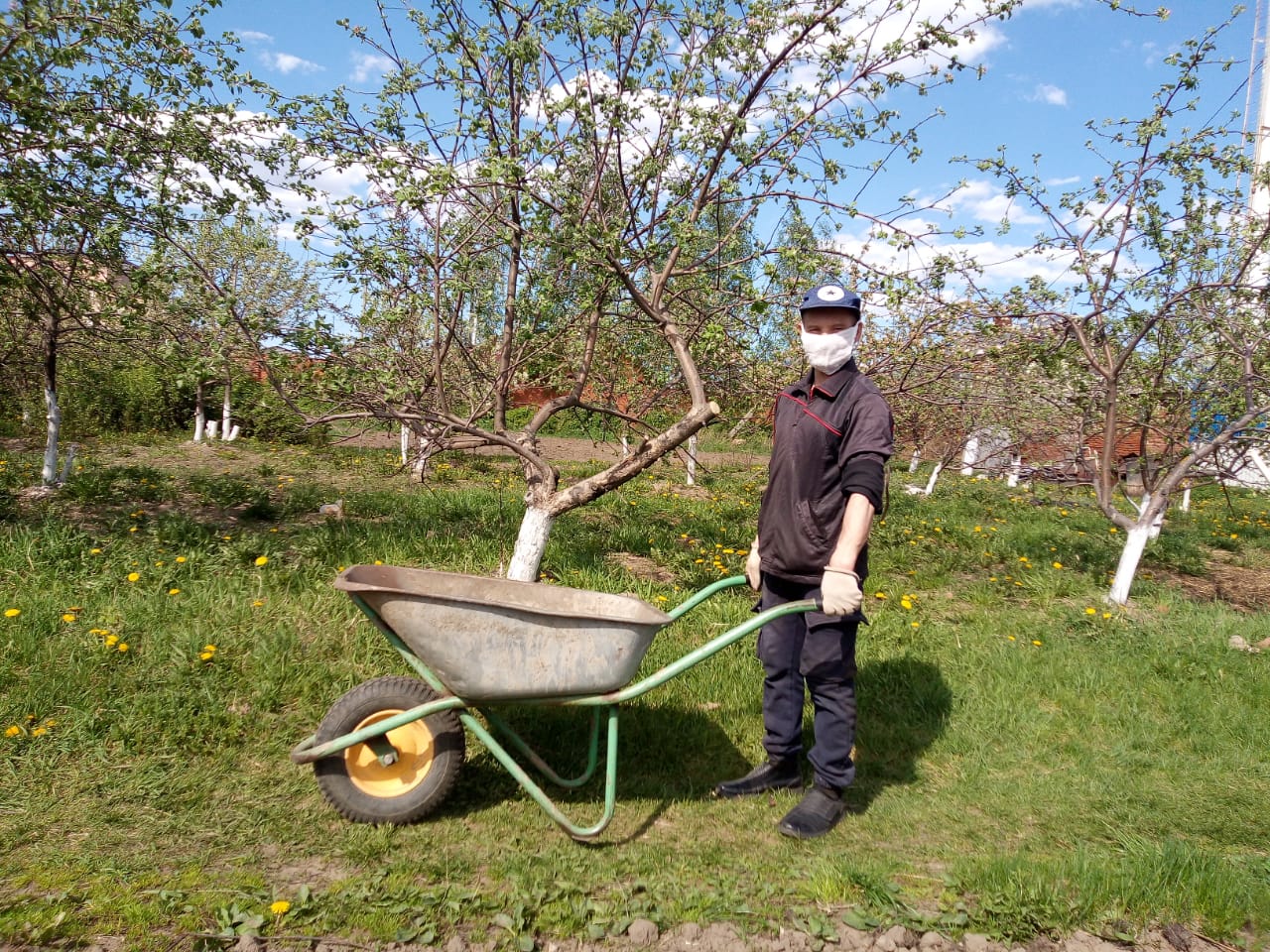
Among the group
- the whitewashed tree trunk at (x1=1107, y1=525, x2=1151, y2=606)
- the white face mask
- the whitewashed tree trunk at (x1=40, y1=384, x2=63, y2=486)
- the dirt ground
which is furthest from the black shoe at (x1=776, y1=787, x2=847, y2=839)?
the whitewashed tree trunk at (x1=40, y1=384, x2=63, y2=486)

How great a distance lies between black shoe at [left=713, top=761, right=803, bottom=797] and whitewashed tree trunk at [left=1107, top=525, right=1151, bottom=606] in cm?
371

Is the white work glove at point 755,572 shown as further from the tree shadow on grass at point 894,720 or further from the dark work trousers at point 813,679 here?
the tree shadow on grass at point 894,720

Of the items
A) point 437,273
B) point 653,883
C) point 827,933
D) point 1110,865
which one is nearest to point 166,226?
point 437,273

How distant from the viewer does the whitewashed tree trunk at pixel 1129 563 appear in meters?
5.89

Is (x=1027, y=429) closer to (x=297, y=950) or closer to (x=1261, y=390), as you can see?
(x=1261, y=390)

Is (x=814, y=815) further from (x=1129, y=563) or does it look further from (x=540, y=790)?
(x=1129, y=563)

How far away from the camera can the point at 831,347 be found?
10.0 ft

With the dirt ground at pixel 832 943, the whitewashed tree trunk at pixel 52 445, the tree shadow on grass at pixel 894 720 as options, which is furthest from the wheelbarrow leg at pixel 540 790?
the whitewashed tree trunk at pixel 52 445

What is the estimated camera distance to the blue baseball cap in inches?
118

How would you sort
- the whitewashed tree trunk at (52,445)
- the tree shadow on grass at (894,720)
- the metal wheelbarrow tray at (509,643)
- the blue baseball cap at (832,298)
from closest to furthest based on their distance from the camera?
the metal wheelbarrow tray at (509,643) → the blue baseball cap at (832,298) → the tree shadow on grass at (894,720) → the whitewashed tree trunk at (52,445)

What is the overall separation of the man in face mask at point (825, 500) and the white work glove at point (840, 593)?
9 centimetres

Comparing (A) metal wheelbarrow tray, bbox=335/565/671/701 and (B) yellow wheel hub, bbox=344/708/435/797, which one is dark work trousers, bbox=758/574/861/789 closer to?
(A) metal wheelbarrow tray, bbox=335/565/671/701

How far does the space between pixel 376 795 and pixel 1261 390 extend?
6.10 meters

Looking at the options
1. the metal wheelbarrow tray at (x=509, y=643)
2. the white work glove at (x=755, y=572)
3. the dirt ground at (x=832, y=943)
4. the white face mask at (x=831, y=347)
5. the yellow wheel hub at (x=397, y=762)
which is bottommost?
the dirt ground at (x=832, y=943)
